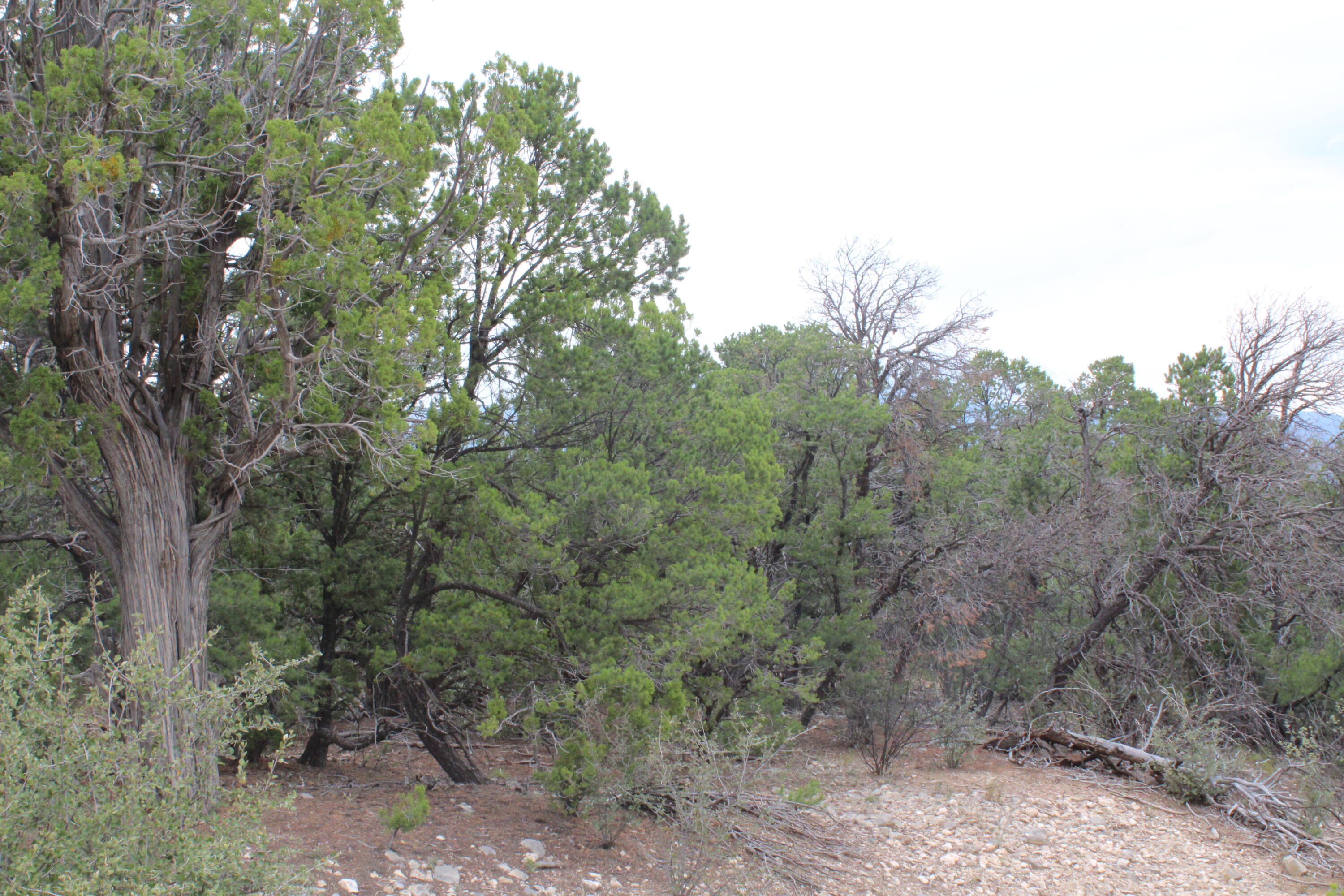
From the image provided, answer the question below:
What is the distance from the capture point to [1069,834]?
8.10m

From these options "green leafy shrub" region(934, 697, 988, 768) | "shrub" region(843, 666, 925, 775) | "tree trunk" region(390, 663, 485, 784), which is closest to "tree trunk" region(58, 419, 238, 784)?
"tree trunk" region(390, 663, 485, 784)

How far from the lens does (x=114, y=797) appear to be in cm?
349

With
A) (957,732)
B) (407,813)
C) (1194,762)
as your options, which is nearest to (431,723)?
(407,813)

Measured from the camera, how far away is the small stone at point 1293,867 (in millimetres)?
7457

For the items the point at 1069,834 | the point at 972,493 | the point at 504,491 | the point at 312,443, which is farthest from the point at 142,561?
the point at 972,493

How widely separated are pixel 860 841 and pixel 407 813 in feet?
13.2

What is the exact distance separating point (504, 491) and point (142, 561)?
264 cm

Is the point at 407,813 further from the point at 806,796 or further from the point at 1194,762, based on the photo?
the point at 1194,762

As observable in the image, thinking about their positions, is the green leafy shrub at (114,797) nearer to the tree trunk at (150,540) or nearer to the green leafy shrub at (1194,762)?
the tree trunk at (150,540)

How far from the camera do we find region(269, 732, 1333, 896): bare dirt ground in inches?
228

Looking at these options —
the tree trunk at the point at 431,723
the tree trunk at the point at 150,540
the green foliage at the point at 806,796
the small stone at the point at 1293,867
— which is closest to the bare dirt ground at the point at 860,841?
the small stone at the point at 1293,867

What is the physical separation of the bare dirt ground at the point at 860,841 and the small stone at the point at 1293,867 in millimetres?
69

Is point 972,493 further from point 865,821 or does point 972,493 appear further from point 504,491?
point 504,491

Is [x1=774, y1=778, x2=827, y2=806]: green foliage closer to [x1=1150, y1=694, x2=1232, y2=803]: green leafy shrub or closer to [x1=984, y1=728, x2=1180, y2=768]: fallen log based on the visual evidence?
[x1=1150, y1=694, x2=1232, y2=803]: green leafy shrub
